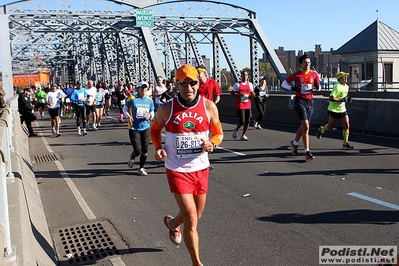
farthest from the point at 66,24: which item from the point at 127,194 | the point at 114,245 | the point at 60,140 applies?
the point at 114,245

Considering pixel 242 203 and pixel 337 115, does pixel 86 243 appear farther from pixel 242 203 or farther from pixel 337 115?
pixel 337 115

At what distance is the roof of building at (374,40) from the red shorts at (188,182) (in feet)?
122

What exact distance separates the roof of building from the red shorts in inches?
1464

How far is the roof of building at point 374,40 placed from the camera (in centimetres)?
3906

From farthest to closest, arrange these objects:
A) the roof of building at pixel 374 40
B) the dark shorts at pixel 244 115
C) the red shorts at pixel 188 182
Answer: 1. the roof of building at pixel 374 40
2. the dark shorts at pixel 244 115
3. the red shorts at pixel 188 182

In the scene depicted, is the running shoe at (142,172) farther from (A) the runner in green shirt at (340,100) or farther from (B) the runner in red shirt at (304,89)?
(A) the runner in green shirt at (340,100)

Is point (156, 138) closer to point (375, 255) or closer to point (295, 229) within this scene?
point (295, 229)

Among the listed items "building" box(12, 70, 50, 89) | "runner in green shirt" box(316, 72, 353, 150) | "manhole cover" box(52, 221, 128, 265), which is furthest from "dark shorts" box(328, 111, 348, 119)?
"building" box(12, 70, 50, 89)

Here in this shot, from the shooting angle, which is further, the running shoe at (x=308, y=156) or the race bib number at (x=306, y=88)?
the race bib number at (x=306, y=88)

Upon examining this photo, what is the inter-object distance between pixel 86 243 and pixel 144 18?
29769 mm

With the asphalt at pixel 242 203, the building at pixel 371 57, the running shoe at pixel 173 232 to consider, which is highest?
the building at pixel 371 57

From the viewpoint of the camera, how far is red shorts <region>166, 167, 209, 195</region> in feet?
15.4

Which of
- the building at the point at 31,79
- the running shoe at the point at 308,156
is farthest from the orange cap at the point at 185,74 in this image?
the building at the point at 31,79

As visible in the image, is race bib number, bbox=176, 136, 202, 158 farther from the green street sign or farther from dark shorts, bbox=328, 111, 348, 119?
the green street sign
